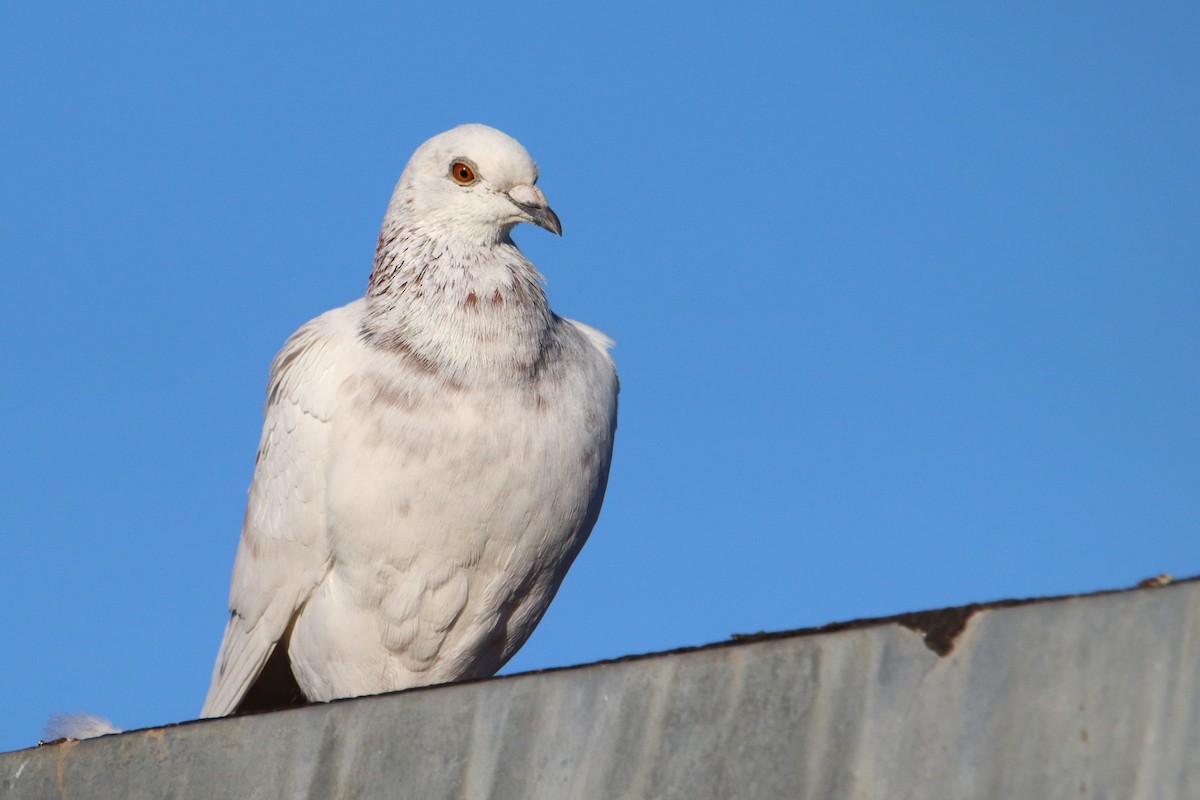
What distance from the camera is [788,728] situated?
400 centimetres

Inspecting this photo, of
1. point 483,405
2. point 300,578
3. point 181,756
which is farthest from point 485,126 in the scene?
point 181,756

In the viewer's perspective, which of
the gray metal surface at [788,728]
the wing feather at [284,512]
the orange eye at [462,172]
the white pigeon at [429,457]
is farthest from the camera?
the orange eye at [462,172]

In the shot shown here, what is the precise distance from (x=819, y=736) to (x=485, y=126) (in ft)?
15.4

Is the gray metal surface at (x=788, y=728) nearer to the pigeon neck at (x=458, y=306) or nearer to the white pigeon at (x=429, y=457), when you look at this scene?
the white pigeon at (x=429, y=457)

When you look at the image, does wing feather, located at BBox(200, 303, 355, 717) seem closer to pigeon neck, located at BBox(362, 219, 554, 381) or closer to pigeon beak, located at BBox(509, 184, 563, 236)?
pigeon neck, located at BBox(362, 219, 554, 381)

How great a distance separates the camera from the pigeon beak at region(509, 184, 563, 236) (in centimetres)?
760

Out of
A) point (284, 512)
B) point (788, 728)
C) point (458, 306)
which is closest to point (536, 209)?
point (458, 306)

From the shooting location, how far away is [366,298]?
781cm

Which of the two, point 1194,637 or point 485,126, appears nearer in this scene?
point 1194,637

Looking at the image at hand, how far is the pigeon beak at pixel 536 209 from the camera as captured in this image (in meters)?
7.60

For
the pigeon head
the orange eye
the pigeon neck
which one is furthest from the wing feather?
the orange eye

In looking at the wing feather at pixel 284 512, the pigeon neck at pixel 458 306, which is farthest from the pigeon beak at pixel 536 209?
the wing feather at pixel 284 512

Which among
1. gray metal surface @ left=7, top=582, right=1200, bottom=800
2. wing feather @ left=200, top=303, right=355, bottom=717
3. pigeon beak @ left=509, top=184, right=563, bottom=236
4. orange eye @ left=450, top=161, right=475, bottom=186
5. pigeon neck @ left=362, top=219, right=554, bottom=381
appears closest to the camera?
gray metal surface @ left=7, top=582, right=1200, bottom=800

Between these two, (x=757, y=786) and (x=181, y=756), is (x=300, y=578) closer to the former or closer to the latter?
(x=181, y=756)
